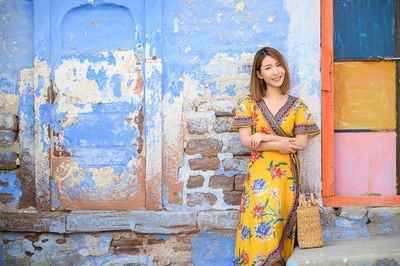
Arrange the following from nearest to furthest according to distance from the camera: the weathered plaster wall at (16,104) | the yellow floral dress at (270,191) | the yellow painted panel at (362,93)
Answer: the yellow floral dress at (270,191) < the yellow painted panel at (362,93) < the weathered plaster wall at (16,104)

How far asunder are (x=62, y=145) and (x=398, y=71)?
128 inches

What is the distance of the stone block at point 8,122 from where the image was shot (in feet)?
12.2

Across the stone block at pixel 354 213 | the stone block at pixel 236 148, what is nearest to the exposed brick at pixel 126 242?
the stone block at pixel 236 148

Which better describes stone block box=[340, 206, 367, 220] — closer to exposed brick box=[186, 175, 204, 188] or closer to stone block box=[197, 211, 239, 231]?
stone block box=[197, 211, 239, 231]

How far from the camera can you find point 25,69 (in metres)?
3.70

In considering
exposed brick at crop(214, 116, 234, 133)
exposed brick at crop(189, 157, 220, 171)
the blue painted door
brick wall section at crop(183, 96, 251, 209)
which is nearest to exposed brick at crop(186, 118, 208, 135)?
A: brick wall section at crop(183, 96, 251, 209)

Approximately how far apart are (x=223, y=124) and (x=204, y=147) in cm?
27

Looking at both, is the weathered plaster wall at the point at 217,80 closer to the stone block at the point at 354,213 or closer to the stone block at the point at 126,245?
the stone block at the point at 354,213

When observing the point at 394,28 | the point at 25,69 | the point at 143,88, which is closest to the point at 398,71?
the point at 394,28

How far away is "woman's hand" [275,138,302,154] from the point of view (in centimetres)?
281

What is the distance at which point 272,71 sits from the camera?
2975mm

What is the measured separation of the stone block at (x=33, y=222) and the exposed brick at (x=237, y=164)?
1.59m

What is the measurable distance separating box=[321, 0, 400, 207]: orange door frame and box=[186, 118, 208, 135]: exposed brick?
1.06 m

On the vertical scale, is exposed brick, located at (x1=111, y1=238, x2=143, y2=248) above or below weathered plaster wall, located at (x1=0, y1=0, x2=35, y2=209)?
below
